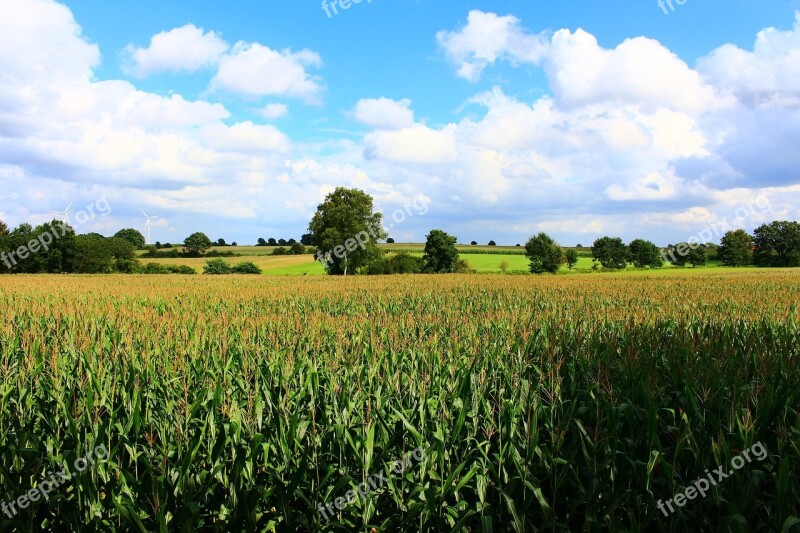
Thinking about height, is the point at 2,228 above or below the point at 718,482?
above

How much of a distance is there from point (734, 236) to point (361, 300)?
11548 centimetres

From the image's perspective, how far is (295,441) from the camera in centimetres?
463

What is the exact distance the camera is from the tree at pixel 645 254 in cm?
11212

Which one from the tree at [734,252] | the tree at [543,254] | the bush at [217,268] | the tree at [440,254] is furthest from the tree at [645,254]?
the bush at [217,268]

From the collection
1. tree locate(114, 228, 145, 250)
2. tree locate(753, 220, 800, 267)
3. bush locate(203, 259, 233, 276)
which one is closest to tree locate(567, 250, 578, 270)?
tree locate(753, 220, 800, 267)

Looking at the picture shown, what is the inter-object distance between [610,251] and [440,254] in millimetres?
43624

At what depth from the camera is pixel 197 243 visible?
390ft

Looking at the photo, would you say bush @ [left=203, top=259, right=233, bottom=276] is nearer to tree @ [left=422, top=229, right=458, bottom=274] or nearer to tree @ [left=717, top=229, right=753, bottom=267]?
tree @ [left=422, top=229, right=458, bottom=274]

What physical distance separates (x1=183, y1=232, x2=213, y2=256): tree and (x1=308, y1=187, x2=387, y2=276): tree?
54.5m

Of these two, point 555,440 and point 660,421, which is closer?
point 555,440

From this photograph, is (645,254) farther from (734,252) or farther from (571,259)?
(571,259)

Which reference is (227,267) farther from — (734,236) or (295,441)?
(734,236)

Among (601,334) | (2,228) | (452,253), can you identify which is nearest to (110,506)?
(601,334)

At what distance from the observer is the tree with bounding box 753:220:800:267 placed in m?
94.6
